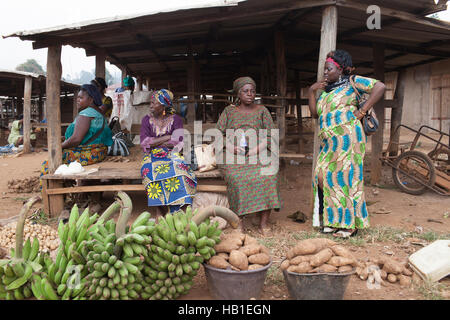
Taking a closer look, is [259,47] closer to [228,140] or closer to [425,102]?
[228,140]

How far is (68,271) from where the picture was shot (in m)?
2.06

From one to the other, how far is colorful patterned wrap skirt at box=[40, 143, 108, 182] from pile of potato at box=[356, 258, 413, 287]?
3.80 m

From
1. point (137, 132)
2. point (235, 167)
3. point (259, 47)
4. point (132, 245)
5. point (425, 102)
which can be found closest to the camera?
point (132, 245)

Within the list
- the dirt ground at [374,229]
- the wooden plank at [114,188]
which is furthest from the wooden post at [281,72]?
the wooden plank at [114,188]

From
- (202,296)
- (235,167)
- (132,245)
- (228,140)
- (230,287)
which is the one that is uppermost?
(228,140)

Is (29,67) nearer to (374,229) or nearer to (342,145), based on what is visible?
(342,145)

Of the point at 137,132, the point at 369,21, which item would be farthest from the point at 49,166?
the point at 369,21

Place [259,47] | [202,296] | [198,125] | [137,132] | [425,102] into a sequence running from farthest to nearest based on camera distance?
[425,102]
[259,47]
[137,132]
[198,125]
[202,296]

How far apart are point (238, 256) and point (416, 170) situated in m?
4.92

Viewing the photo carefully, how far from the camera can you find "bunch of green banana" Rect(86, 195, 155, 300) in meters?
1.99

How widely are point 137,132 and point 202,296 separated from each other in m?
5.71

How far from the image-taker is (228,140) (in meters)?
4.25

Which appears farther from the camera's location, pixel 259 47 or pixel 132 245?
pixel 259 47

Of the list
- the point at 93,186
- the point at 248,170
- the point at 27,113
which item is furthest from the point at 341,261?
the point at 27,113
